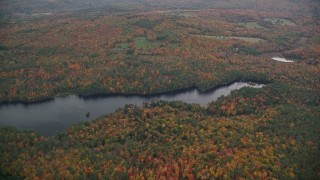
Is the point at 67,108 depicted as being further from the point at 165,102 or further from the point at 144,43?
the point at 144,43

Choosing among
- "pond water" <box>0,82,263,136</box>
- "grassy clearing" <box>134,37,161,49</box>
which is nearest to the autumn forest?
"grassy clearing" <box>134,37,161,49</box>

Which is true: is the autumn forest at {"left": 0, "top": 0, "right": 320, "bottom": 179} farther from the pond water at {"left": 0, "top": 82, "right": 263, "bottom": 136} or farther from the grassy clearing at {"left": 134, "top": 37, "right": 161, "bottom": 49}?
the pond water at {"left": 0, "top": 82, "right": 263, "bottom": 136}

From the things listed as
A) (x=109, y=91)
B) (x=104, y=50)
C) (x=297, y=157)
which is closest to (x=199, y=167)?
(x=297, y=157)

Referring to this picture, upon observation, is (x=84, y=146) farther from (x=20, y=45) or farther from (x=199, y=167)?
(x=20, y=45)

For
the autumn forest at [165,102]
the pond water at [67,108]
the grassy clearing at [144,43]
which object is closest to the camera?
the autumn forest at [165,102]

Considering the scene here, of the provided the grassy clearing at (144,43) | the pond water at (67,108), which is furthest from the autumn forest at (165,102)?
the pond water at (67,108)

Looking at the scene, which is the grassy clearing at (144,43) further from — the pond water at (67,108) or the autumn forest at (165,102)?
the pond water at (67,108)

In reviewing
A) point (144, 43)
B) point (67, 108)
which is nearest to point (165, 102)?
point (67, 108)

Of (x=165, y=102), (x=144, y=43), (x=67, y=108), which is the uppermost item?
(x=144, y=43)
